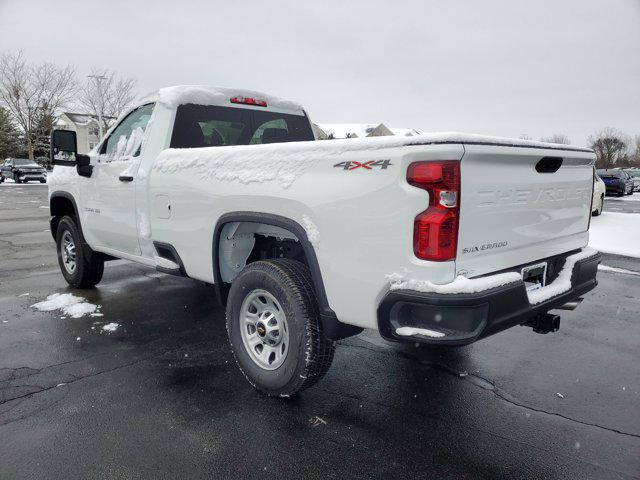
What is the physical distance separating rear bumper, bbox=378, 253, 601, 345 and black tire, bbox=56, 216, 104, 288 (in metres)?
4.14

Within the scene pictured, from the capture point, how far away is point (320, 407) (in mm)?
2930

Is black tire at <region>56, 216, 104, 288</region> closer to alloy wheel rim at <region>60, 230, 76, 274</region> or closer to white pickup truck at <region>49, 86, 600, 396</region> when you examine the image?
alloy wheel rim at <region>60, 230, 76, 274</region>

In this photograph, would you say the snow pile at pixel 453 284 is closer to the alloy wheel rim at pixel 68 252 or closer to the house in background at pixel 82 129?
the alloy wheel rim at pixel 68 252

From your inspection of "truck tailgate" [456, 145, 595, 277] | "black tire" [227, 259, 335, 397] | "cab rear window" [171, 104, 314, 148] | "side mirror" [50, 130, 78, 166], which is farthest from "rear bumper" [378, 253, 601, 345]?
"side mirror" [50, 130, 78, 166]

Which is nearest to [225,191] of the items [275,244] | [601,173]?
[275,244]

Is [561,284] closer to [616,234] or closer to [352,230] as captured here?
[352,230]

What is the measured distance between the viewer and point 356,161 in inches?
94.4

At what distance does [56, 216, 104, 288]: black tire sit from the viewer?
5.25 metres

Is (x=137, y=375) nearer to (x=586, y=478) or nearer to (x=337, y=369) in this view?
(x=337, y=369)

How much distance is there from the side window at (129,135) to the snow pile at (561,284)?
3.40 m

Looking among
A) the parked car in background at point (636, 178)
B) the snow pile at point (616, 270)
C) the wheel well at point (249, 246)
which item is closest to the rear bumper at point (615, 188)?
the parked car in background at point (636, 178)

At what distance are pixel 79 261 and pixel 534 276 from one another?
475cm

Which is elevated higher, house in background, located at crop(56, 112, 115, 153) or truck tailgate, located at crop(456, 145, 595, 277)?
house in background, located at crop(56, 112, 115, 153)

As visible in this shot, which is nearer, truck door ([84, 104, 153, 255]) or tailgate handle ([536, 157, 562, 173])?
tailgate handle ([536, 157, 562, 173])
